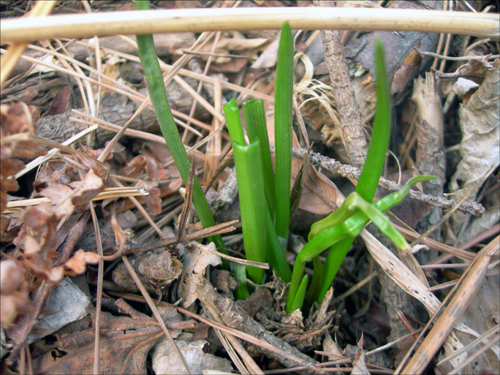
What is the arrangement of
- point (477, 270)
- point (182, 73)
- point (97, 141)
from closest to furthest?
1. point (477, 270)
2. point (97, 141)
3. point (182, 73)

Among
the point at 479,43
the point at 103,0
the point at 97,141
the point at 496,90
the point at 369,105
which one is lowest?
the point at 97,141

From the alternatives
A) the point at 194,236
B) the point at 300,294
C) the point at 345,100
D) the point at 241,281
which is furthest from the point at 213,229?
the point at 345,100

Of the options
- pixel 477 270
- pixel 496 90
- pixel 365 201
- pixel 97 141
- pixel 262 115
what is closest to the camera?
pixel 365 201

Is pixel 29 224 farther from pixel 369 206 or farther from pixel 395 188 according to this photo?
pixel 395 188

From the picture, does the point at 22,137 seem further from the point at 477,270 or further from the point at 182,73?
the point at 477,270

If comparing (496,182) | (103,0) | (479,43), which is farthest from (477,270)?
(103,0)

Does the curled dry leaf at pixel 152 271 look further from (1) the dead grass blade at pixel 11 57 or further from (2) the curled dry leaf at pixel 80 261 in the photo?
(1) the dead grass blade at pixel 11 57

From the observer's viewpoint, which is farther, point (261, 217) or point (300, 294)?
point (300, 294)
